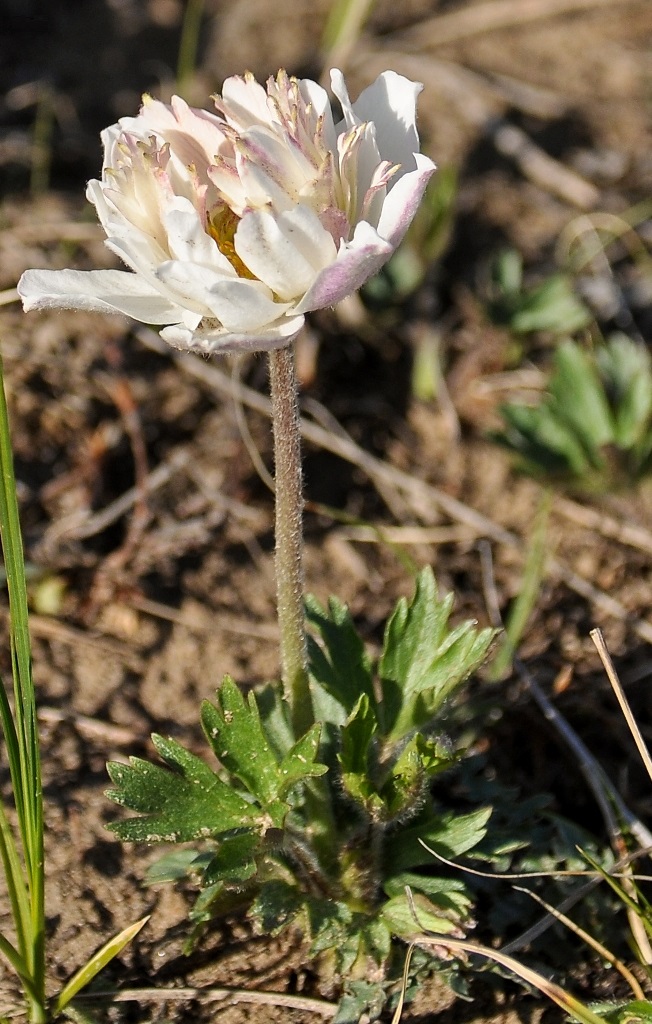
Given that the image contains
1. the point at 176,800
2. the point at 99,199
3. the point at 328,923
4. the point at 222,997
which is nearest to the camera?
the point at 99,199

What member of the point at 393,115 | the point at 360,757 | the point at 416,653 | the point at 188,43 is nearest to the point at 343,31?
the point at 188,43

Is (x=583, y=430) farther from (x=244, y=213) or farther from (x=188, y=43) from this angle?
(x=188, y=43)

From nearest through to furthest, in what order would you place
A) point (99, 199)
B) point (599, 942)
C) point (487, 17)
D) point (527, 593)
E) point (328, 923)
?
point (99, 199) → point (328, 923) → point (599, 942) → point (527, 593) → point (487, 17)

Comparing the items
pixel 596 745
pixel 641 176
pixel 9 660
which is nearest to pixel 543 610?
pixel 596 745

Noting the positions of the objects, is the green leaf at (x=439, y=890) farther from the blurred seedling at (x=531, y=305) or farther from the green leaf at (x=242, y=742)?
the blurred seedling at (x=531, y=305)

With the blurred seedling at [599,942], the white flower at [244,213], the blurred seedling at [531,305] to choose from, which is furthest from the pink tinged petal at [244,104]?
the blurred seedling at [531,305]

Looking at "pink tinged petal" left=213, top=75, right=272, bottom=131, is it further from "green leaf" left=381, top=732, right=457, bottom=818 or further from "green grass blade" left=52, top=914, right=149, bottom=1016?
"green grass blade" left=52, top=914, right=149, bottom=1016
